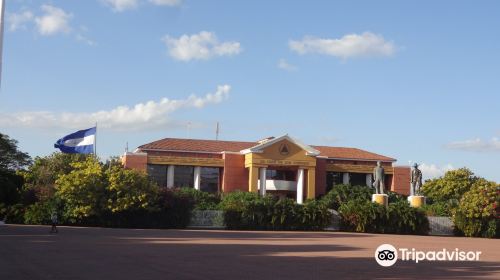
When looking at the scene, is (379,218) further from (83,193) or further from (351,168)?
(351,168)

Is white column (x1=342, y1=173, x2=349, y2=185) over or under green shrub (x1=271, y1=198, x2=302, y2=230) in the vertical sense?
over

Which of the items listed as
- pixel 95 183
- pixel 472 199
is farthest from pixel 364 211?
pixel 95 183

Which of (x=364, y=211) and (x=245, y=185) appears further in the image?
(x=245, y=185)

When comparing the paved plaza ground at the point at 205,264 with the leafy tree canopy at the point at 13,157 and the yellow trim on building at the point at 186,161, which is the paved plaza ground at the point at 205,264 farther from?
the leafy tree canopy at the point at 13,157

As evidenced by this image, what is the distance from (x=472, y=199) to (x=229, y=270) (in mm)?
31169

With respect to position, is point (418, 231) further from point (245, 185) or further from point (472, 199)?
point (245, 185)

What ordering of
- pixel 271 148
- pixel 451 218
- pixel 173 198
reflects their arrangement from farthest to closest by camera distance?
pixel 271 148
pixel 451 218
pixel 173 198

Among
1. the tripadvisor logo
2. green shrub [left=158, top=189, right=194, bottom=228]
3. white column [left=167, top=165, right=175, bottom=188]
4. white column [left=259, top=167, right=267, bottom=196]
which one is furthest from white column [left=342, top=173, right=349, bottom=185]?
the tripadvisor logo

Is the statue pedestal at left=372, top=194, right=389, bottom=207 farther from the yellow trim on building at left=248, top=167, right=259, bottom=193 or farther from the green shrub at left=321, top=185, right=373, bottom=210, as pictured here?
the yellow trim on building at left=248, top=167, right=259, bottom=193

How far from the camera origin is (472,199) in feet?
139

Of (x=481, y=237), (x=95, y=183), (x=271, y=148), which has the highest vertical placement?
(x=271, y=148)

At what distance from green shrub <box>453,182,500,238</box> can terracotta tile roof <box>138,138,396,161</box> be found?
2439 centimetres

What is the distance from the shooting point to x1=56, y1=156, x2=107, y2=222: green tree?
1544 inches

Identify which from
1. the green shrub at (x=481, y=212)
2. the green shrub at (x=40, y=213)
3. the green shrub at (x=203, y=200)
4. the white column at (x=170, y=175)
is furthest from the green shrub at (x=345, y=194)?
the green shrub at (x=40, y=213)
